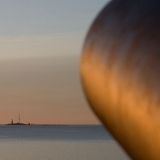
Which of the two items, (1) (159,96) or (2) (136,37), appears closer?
(1) (159,96)

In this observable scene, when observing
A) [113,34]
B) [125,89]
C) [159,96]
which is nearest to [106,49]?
[113,34]

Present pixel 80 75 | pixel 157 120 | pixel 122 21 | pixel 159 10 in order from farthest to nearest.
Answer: pixel 80 75 → pixel 122 21 → pixel 159 10 → pixel 157 120

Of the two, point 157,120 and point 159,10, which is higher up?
point 159,10

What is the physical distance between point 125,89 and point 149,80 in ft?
0.36

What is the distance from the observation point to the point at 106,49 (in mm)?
1860

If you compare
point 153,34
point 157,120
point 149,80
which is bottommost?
point 157,120

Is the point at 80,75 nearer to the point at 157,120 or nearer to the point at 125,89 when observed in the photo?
the point at 125,89

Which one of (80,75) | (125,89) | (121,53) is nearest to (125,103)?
(125,89)

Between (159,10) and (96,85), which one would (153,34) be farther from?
(96,85)

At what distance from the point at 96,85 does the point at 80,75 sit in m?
0.17

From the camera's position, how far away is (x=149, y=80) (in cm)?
162

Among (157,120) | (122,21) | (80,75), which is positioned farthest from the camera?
(80,75)

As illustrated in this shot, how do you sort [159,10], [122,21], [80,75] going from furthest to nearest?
1. [80,75]
2. [122,21]
3. [159,10]

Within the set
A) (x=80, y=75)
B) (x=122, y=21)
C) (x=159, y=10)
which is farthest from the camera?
(x=80, y=75)
